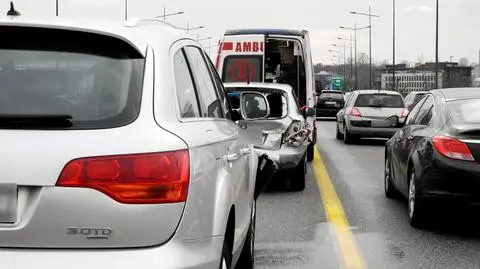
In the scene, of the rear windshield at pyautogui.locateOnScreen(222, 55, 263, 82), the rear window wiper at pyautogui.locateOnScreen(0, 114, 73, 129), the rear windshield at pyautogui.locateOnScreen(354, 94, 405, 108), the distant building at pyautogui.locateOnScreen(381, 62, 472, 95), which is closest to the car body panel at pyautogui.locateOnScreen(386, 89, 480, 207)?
the rear window wiper at pyautogui.locateOnScreen(0, 114, 73, 129)

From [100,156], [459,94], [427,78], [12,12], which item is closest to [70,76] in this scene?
[100,156]

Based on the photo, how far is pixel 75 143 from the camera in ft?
9.09

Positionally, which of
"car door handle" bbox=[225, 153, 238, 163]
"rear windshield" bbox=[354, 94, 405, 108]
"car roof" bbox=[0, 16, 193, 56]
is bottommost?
"car door handle" bbox=[225, 153, 238, 163]

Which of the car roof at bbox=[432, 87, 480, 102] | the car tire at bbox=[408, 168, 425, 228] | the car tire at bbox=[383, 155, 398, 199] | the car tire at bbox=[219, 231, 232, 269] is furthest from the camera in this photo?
the car tire at bbox=[383, 155, 398, 199]

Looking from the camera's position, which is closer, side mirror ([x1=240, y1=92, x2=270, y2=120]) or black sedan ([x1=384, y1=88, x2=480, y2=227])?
side mirror ([x1=240, y1=92, x2=270, y2=120])

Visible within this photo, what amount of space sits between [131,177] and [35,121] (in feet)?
1.55

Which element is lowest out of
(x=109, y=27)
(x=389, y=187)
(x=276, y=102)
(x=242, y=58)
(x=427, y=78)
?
(x=389, y=187)

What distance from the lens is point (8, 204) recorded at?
2.75 metres

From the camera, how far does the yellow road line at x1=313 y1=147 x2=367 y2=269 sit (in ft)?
18.7

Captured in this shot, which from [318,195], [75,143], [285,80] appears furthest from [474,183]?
[285,80]

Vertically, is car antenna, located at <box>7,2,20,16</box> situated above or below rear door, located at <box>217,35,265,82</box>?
below

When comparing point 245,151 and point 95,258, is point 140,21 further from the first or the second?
point 245,151

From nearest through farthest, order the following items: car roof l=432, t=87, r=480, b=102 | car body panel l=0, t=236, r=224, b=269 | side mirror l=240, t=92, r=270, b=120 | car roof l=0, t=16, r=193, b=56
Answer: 1. car body panel l=0, t=236, r=224, b=269
2. car roof l=0, t=16, r=193, b=56
3. side mirror l=240, t=92, r=270, b=120
4. car roof l=432, t=87, r=480, b=102

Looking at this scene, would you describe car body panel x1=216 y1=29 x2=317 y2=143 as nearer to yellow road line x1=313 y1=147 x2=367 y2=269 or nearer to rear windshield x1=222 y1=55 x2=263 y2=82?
rear windshield x1=222 y1=55 x2=263 y2=82
